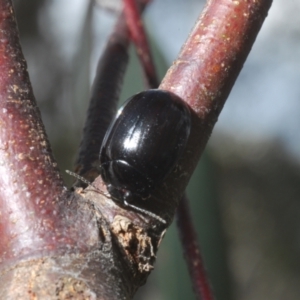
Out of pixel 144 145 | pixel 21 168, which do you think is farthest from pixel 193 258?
pixel 21 168

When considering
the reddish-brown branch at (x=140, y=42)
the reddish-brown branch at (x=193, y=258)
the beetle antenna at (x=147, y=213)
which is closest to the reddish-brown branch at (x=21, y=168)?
the beetle antenna at (x=147, y=213)

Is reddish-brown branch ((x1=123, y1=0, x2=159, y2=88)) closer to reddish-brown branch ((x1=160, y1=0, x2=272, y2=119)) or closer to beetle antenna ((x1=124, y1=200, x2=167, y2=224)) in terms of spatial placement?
reddish-brown branch ((x1=160, y1=0, x2=272, y2=119))

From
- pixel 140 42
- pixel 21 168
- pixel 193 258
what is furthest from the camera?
pixel 140 42

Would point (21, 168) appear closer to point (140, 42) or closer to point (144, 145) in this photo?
point (144, 145)

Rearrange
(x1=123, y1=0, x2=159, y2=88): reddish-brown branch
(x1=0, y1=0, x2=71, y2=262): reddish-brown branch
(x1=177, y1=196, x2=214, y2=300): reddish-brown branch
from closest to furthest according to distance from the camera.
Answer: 1. (x1=0, y1=0, x2=71, y2=262): reddish-brown branch
2. (x1=177, y1=196, x2=214, y2=300): reddish-brown branch
3. (x1=123, y1=0, x2=159, y2=88): reddish-brown branch

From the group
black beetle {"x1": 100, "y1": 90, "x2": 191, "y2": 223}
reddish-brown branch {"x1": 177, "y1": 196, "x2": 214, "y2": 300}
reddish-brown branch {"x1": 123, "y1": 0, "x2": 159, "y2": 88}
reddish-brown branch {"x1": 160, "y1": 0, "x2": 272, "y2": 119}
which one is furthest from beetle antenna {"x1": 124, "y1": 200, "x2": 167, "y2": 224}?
reddish-brown branch {"x1": 123, "y1": 0, "x2": 159, "y2": 88}

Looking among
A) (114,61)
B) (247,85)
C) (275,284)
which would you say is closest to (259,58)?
(247,85)
